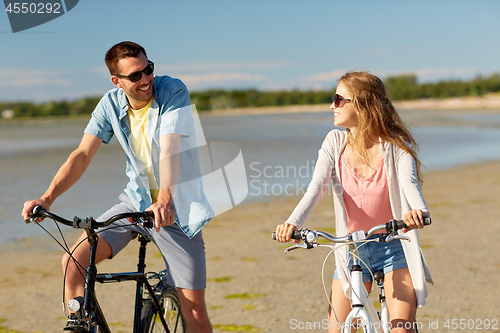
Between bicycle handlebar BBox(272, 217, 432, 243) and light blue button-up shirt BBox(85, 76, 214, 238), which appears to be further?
light blue button-up shirt BBox(85, 76, 214, 238)

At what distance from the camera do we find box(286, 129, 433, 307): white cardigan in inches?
106

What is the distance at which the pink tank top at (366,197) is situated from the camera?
280 centimetres

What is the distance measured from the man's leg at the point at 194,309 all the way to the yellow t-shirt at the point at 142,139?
23.8 inches

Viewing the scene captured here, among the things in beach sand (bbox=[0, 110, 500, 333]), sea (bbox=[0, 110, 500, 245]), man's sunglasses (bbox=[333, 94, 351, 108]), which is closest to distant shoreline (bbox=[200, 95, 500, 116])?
sea (bbox=[0, 110, 500, 245])

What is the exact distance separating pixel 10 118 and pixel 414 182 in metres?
90.2

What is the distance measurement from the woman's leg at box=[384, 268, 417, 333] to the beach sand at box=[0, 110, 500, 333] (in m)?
1.92

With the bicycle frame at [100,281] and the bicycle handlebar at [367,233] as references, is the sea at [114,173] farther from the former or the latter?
the bicycle handlebar at [367,233]

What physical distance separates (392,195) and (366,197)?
14 cm

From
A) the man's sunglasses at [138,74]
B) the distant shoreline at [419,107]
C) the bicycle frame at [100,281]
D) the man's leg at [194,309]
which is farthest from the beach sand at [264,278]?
the distant shoreline at [419,107]

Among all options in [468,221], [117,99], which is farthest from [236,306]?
[468,221]

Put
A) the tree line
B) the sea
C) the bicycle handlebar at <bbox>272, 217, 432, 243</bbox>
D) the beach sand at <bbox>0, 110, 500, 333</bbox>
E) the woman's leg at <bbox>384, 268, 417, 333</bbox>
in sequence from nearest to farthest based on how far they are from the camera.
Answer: the bicycle handlebar at <bbox>272, 217, 432, 243</bbox>, the woman's leg at <bbox>384, 268, 417, 333</bbox>, the beach sand at <bbox>0, 110, 500, 333</bbox>, the sea, the tree line

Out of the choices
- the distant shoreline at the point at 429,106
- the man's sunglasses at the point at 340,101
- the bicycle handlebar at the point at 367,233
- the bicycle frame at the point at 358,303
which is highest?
the man's sunglasses at the point at 340,101

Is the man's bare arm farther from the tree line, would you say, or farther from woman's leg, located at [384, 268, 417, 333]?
the tree line

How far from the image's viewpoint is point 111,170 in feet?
55.2
